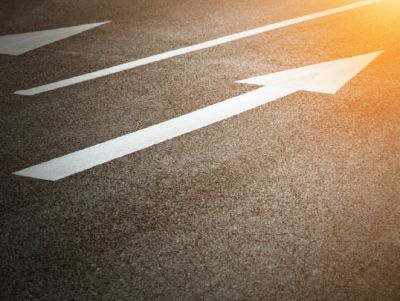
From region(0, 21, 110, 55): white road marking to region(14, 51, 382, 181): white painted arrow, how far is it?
129 inches

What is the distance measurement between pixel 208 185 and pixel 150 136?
99 centimetres

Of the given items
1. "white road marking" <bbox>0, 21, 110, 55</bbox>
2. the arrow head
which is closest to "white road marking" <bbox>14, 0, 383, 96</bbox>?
the arrow head

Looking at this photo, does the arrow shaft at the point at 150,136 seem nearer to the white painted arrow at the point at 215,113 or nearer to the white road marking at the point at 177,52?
the white painted arrow at the point at 215,113

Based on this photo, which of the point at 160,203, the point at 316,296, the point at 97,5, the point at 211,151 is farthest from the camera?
the point at 97,5

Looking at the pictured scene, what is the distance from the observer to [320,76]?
18.0 feet

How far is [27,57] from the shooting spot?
676 cm

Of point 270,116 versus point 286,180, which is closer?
point 286,180

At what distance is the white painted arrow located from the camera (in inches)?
161

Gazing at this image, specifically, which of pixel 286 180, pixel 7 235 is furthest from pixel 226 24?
pixel 7 235

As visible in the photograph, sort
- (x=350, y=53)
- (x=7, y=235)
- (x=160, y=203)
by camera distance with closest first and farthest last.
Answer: (x=7, y=235), (x=160, y=203), (x=350, y=53)

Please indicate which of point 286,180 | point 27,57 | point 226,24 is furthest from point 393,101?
point 27,57

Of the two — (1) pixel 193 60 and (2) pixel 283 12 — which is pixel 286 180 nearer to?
(1) pixel 193 60

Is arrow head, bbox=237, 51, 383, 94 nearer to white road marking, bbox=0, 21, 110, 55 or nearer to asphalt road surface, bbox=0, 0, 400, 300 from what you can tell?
asphalt road surface, bbox=0, 0, 400, 300

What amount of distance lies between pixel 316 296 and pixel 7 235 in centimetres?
195
